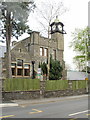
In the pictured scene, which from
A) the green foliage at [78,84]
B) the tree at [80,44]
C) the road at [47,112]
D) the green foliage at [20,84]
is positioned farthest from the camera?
the tree at [80,44]

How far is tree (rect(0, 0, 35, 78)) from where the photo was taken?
1967 centimetres

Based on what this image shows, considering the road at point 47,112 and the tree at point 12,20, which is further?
the tree at point 12,20

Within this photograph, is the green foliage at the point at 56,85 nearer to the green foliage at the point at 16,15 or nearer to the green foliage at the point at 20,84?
the green foliage at the point at 20,84

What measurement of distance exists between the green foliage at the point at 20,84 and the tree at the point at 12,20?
3.29 metres

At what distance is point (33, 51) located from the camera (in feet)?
108

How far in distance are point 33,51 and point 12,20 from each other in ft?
39.5

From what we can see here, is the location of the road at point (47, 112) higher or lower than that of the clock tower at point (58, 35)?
lower

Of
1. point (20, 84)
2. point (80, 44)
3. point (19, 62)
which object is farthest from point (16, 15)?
point (80, 44)

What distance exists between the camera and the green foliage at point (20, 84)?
16.5m

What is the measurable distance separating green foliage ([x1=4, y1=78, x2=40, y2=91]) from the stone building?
11486mm

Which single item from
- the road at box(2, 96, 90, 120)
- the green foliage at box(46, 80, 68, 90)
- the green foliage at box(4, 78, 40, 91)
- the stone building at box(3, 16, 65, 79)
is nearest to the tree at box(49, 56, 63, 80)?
the stone building at box(3, 16, 65, 79)

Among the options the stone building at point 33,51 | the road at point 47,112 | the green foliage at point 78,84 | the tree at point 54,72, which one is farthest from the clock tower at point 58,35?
the road at point 47,112

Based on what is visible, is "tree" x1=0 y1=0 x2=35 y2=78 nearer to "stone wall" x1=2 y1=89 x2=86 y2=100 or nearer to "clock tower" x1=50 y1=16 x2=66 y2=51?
"stone wall" x1=2 y1=89 x2=86 y2=100

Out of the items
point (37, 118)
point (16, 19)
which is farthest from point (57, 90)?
point (37, 118)
